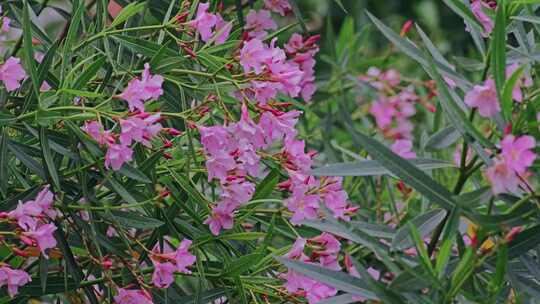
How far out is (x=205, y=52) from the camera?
118 cm

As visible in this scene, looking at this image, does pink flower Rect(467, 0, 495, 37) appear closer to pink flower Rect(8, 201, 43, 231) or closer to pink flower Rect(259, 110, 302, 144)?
pink flower Rect(259, 110, 302, 144)

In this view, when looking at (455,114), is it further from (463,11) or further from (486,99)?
(463,11)

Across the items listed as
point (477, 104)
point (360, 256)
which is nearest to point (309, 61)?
point (360, 256)

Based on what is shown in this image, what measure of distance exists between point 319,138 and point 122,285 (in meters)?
0.79

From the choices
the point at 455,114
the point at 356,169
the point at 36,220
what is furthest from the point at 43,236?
the point at 455,114

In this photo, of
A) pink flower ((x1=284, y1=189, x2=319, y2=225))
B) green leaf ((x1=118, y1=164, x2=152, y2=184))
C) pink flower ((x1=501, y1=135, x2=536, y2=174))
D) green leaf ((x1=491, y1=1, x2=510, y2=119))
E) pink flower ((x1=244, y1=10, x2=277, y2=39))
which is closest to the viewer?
pink flower ((x1=501, y1=135, x2=536, y2=174))

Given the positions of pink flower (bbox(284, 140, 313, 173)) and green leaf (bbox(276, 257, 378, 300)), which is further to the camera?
pink flower (bbox(284, 140, 313, 173))

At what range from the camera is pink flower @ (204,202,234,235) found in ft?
3.72

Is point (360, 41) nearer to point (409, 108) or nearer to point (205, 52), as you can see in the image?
point (409, 108)

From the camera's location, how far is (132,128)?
3.41ft

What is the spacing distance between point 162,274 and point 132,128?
0.18 metres

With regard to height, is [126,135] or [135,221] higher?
[126,135]

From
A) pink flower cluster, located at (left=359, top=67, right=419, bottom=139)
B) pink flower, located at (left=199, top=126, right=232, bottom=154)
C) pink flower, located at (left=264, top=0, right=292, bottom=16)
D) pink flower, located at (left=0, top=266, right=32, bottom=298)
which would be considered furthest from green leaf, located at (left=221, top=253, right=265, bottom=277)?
pink flower cluster, located at (left=359, top=67, right=419, bottom=139)

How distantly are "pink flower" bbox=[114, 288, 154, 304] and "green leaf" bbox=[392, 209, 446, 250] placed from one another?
0.29m
